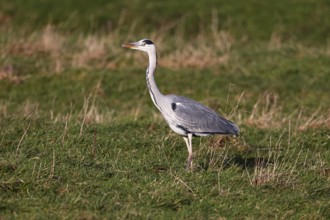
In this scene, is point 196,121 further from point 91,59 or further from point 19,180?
point 91,59

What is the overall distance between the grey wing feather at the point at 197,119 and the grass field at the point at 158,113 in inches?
15.3

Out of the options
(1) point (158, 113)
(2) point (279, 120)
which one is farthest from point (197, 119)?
(1) point (158, 113)

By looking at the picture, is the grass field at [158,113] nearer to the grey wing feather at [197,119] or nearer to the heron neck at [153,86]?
the grey wing feather at [197,119]

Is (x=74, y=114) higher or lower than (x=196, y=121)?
lower

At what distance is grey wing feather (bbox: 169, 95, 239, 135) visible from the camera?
8.13 metres

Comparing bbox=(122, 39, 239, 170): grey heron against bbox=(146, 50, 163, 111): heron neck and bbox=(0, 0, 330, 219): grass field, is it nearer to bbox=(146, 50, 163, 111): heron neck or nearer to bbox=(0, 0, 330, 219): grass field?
bbox=(146, 50, 163, 111): heron neck

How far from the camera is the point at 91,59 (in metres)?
15.0

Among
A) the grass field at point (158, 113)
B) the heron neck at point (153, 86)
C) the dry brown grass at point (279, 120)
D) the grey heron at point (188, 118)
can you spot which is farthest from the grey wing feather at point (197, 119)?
the dry brown grass at point (279, 120)

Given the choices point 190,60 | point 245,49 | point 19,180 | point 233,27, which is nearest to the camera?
point 19,180

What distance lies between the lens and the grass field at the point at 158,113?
727 cm

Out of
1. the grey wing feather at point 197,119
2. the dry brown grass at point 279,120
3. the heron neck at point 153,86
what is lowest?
the dry brown grass at point 279,120

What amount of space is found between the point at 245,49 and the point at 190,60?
193 cm

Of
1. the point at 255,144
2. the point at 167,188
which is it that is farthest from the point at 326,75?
the point at 167,188

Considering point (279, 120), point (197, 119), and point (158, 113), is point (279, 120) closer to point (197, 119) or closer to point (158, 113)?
point (158, 113)
